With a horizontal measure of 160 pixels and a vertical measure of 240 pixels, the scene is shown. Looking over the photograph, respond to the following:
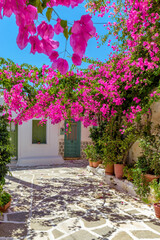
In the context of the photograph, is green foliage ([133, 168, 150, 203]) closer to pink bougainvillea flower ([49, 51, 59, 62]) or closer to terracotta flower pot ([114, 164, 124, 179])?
terracotta flower pot ([114, 164, 124, 179])

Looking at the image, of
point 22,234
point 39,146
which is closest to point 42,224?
point 22,234

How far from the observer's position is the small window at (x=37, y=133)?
1240cm

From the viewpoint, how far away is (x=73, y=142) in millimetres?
13625

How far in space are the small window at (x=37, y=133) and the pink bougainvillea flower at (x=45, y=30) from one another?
11.3 meters

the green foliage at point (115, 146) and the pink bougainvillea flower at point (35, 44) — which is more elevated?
the pink bougainvillea flower at point (35, 44)

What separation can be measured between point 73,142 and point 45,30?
12485 mm

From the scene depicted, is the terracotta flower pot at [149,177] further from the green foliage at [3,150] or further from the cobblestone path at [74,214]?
the green foliage at [3,150]

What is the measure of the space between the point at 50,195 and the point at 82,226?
2.23m

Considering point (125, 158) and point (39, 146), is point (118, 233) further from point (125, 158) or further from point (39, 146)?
point (39, 146)

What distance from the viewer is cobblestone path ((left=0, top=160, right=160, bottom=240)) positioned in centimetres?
388

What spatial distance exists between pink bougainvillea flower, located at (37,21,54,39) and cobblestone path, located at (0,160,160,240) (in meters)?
3.66

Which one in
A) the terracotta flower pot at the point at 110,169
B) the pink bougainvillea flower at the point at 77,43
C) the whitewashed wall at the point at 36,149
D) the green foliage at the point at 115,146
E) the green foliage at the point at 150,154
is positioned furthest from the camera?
the whitewashed wall at the point at 36,149

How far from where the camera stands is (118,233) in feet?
12.8

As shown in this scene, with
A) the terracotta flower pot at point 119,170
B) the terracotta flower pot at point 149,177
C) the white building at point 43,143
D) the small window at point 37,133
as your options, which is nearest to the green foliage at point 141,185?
the terracotta flower pot at point 149,177
